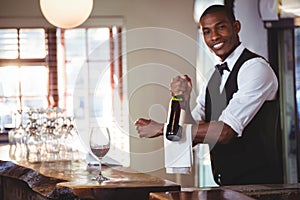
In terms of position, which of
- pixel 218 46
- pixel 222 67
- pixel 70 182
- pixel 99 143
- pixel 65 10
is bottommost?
pixel 70 182

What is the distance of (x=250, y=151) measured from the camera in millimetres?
3445

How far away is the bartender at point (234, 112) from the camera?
3.22 metres

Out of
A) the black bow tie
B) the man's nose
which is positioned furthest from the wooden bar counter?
the man's nose

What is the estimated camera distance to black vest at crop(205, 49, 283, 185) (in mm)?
3408

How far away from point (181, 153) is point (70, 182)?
31.7 inches

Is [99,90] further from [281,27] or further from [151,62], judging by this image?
[281,27]

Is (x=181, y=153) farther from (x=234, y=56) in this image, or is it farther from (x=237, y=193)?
(x=237, y=193)

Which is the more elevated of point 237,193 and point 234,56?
point 234,56

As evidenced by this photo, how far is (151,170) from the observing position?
6859 mm

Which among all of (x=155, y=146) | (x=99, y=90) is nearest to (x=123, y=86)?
(x=99, y=90)

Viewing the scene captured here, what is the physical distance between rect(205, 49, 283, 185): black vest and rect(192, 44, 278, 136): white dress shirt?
0.07 metres

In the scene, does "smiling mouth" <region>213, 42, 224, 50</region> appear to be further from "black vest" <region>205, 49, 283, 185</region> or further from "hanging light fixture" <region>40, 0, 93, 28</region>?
"hanging light fixture" <region>40, 0, 93, 28</region>

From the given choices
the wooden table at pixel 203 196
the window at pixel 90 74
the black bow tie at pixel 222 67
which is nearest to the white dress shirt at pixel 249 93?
the black bow tie at pixel 222 67

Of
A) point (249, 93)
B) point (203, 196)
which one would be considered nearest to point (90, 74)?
point (249, 93)
